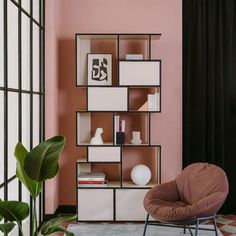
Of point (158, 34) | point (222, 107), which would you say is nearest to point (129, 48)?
point (158, 34)

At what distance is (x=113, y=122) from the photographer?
183 inches

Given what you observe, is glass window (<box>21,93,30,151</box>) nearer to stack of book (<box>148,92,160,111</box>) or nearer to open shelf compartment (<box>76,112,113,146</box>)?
open shelf compartment (<box>76,112,113,146</box>)

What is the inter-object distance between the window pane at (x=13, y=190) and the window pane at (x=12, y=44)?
0.75 metres

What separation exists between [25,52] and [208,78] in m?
2.20

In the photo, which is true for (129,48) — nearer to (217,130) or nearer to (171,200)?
(217,130)

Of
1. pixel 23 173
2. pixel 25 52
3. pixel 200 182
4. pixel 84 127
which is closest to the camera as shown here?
pixel 23 173

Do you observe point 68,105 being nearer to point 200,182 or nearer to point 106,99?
point 106,99

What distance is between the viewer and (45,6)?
463 cm

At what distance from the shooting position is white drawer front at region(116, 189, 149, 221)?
454cm

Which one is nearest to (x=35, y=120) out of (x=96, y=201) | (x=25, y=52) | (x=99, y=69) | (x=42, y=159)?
(x=25, y=52)

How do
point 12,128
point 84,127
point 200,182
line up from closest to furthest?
point 12,128 → point 200,182 → point 84,127

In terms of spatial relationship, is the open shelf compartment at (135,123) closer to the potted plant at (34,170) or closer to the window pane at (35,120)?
the window pane at (35,120)

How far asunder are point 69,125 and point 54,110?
1.07ft

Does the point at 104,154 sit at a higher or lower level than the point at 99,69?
lower
